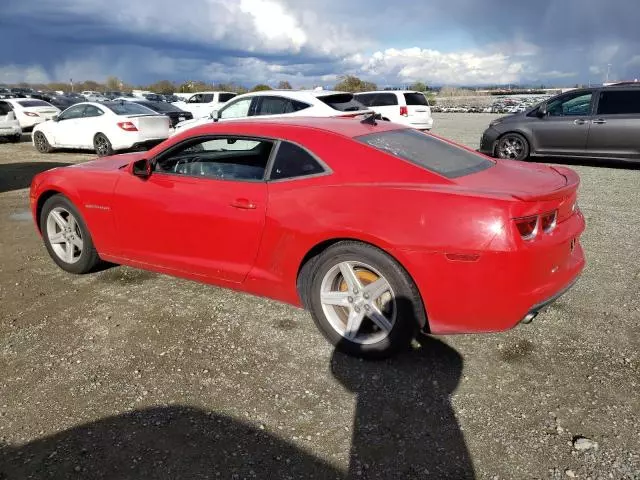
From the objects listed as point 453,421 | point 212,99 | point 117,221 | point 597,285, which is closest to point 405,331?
point 453,421

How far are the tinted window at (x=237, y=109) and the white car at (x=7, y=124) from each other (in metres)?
9.02

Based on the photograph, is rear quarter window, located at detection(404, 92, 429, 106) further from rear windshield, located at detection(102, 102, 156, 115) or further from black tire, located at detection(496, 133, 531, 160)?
rear windshield, located at detection(102, 102, 156, 115)

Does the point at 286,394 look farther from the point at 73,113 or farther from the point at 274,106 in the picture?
the point at 73,113

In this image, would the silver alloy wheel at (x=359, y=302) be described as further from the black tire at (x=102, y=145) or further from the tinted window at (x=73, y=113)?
the tinted window at (x=73, y=113)

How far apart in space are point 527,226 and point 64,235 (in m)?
3.90

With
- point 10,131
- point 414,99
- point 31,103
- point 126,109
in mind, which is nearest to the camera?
point 126,109

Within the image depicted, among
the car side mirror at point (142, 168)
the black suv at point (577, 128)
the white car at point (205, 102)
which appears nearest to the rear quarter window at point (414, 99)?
the black suv at point (577, 128)

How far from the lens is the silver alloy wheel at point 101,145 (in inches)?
489

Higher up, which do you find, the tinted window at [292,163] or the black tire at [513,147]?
the tinted window at [292,163]

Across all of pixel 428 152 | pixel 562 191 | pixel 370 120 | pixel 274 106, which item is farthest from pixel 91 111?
pixel 562 191

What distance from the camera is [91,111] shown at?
42.2 feet

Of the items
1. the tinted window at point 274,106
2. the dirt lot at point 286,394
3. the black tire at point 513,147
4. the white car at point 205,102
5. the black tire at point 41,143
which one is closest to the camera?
the dirt lot at point 286,394

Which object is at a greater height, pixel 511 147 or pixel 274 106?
pixel 274 106

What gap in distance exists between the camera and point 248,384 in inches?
116
